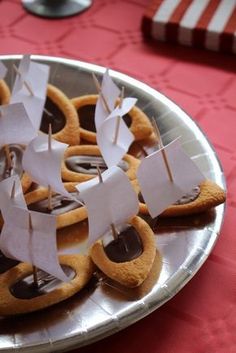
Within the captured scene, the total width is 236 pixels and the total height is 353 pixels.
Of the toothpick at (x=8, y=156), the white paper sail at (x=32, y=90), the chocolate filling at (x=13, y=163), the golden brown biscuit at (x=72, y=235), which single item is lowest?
the golden brown biscuit at (x=72, y=235)

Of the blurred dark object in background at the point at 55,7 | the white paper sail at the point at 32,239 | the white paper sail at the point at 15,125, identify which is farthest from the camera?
the blurred dark object in background at the point at 55,7

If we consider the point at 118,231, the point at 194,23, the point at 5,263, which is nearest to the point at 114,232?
the point at 118,231

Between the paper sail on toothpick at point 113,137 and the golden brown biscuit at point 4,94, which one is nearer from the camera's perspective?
the paper sail on toothpick at point 113,137

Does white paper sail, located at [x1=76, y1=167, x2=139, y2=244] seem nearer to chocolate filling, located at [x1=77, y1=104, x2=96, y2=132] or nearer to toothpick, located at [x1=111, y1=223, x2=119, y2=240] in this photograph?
toothpick, located at [x1=111, y1=223, x2=119, y2=240]

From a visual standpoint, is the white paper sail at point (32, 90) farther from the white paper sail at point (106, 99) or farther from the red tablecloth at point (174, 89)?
the red tablecloth at point (174, 89)

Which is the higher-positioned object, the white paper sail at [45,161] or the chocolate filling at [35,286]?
the white paper sail at [45,161]

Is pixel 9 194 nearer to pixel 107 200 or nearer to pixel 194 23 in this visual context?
pixel 107 200

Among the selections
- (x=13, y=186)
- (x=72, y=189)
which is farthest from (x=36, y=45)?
(x=13, y=186)

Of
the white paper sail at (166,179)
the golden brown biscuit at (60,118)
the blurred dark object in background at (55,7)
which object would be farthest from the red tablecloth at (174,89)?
the golden brown biscuit at (60,118)
